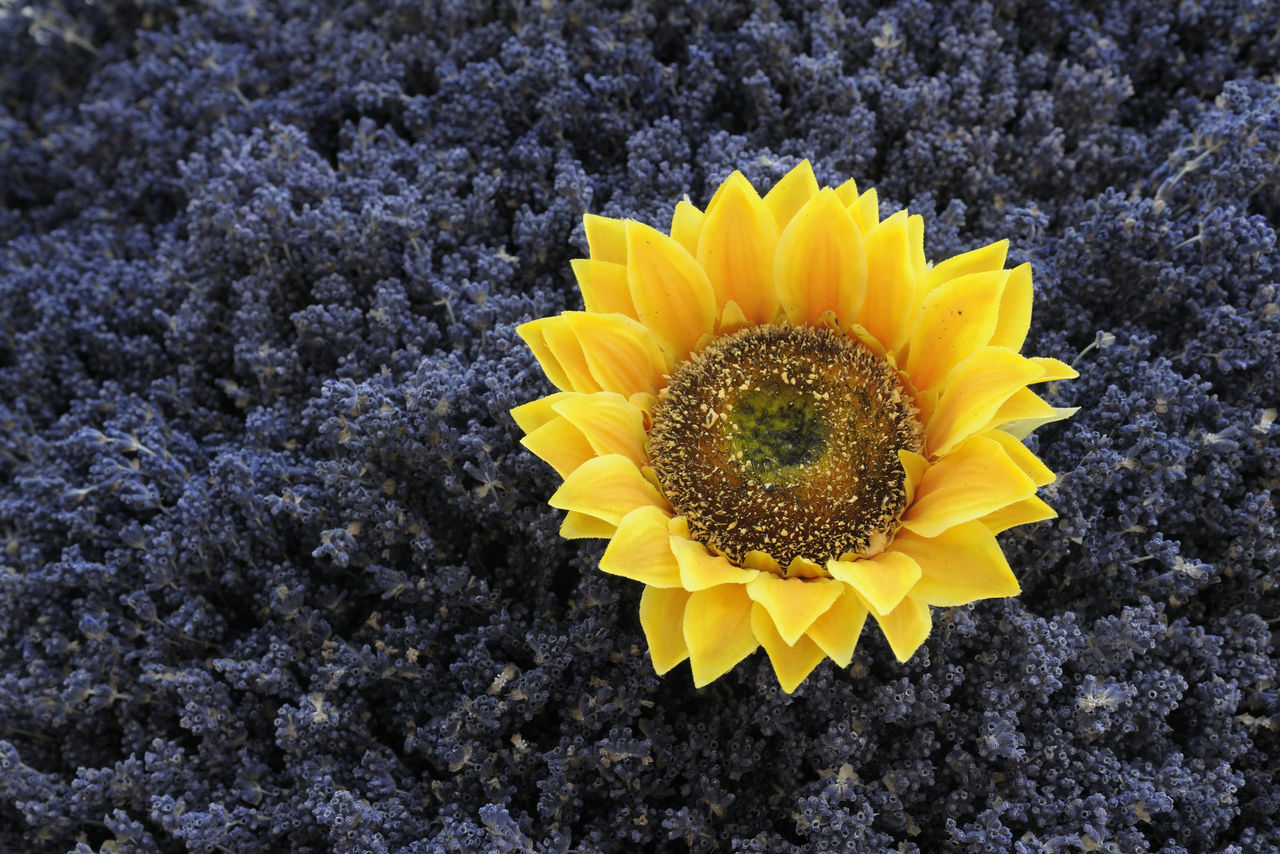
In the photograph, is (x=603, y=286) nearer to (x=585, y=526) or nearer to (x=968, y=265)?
(x=585, y=526)

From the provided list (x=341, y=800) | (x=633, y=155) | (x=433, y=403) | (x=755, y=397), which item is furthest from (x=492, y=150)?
(x=341, y=800)

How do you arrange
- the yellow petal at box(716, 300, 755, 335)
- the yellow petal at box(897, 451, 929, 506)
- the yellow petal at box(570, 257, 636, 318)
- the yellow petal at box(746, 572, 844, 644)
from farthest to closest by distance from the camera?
the yellow petal at box(716, 300, 755, 335)
the yellow petal at box(570, 257, 636, 318)
the yellow petal at box(897, 451, 929, 506)
the yellow petal at box(746, 572, 844, 644)

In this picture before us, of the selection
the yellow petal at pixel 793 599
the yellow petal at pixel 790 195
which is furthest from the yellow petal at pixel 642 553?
the yellow petal at pixel 790 195

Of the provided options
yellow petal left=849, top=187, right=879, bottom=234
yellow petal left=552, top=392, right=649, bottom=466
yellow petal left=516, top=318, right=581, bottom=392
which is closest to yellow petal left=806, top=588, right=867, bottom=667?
yellow petal left=552, top=392, right=649, bottom=466

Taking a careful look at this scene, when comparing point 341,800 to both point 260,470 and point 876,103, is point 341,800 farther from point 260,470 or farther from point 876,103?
point 876,103

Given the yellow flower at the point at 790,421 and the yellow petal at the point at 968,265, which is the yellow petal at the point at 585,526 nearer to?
the yellow flower at the point at 790,421

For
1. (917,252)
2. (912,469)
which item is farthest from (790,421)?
(917,252)

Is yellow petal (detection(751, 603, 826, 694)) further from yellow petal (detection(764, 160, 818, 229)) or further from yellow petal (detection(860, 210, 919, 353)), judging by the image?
yellow petal (detection(764, 160, 818, 229))
